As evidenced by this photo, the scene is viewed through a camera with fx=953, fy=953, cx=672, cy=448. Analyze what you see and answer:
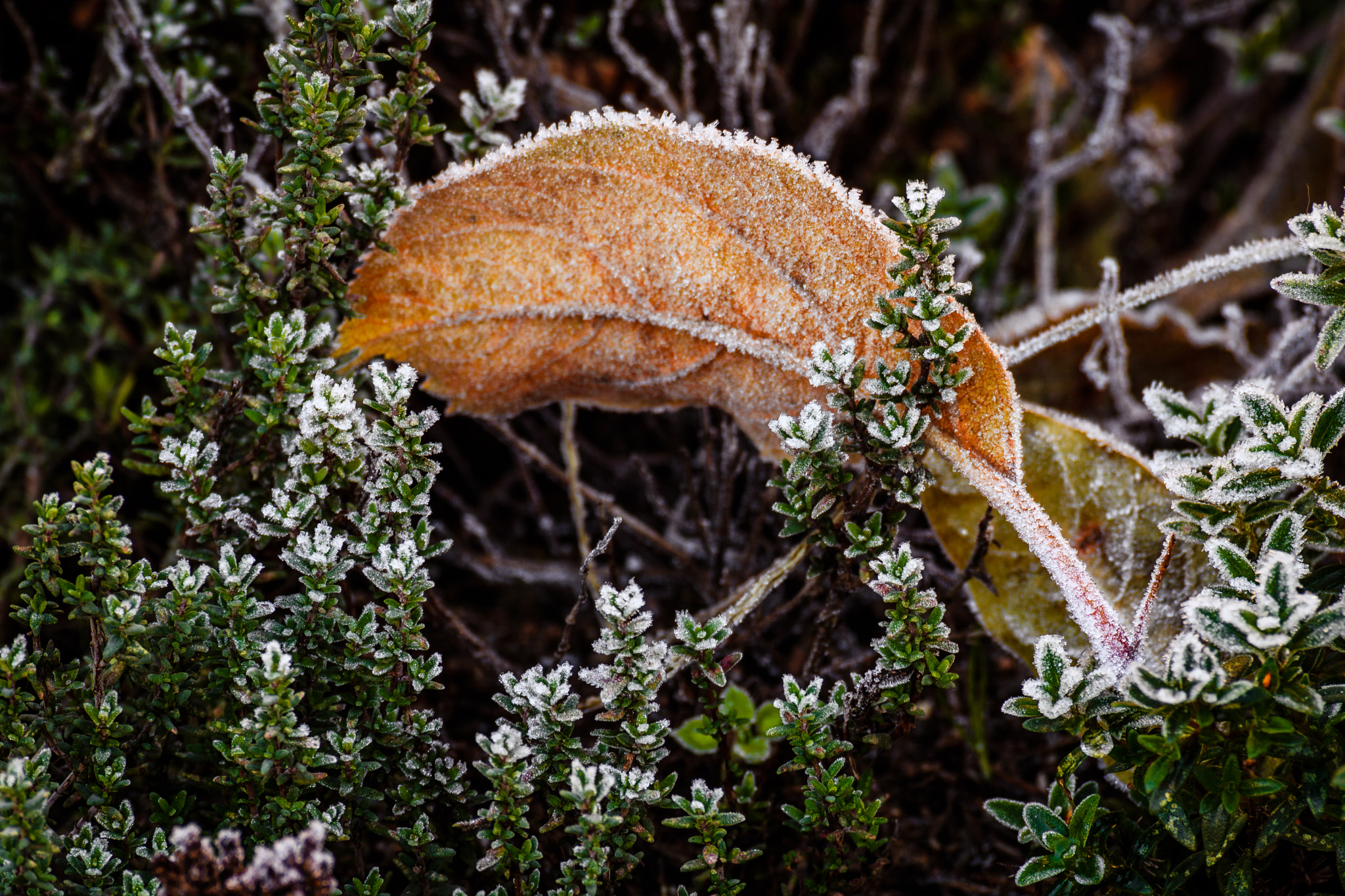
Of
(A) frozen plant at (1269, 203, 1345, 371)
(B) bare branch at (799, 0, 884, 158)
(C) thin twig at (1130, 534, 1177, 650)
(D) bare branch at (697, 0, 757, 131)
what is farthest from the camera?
(B) bare branch at (799, 0, 884, 158)

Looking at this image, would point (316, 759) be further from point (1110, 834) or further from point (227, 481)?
point (1110, 834)

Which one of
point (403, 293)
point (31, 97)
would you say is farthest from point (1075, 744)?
point (31, 97)

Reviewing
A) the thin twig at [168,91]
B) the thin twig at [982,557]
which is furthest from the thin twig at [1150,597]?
the thin twig at [168,91]

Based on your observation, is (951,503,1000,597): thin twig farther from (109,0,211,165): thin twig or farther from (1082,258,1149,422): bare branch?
(109,0,211,165): thin twig

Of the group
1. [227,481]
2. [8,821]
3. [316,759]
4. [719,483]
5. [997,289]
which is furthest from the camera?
[997,289]

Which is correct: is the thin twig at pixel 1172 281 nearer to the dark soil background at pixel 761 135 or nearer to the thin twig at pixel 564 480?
the dark soil background at pixel 761 135

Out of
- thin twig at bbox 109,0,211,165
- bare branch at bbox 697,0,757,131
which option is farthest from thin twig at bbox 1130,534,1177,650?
thin twig at bbox 109,0,211,165

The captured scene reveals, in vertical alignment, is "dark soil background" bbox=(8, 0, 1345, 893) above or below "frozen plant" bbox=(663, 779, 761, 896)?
above
